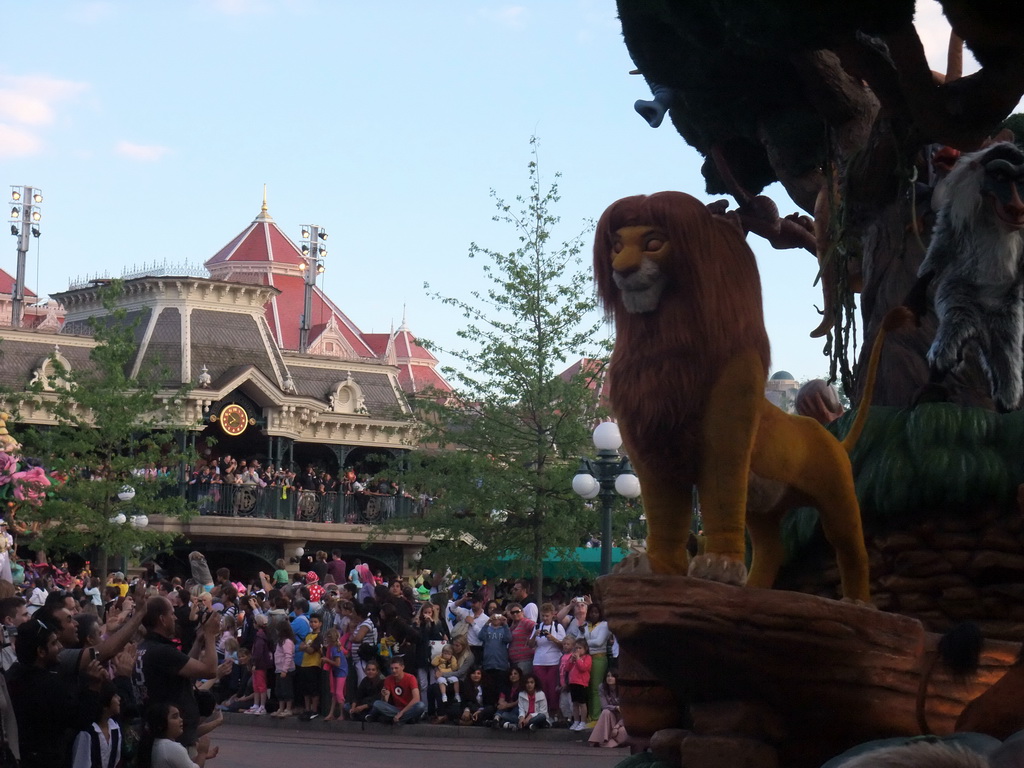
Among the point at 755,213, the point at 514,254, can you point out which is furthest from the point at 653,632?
the point at 514,254

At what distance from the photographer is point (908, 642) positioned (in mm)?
4836

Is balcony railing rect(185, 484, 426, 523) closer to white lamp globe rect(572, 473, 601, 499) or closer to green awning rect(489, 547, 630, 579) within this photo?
green awning rect(489, 547, 630, 579)

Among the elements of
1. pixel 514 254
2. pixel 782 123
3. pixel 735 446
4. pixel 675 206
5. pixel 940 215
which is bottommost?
pixel 735 446

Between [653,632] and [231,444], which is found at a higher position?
[231,444]

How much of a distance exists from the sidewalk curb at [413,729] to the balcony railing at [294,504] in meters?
15.3

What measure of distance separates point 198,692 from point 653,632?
→ 438 cm

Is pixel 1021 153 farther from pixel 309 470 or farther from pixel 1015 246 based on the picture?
pixel 309 470

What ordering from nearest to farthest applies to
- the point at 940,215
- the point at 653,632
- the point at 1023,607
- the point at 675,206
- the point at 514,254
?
the point at 653,632 → the point at 675,206 → the point at 1023,607 → the point at 940,215 → the point at 514,254

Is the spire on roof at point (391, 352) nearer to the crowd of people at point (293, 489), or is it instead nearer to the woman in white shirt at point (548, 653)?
the crowd of people at point (293, 489)

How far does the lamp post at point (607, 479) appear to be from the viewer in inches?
538

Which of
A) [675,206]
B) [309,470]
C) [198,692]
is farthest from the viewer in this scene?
[309,470]

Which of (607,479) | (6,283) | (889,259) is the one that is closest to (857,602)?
(889,259)

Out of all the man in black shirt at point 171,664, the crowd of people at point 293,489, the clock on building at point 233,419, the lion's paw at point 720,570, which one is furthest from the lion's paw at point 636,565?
the clock on building at point 233,419

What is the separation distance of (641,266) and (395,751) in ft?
33.3
